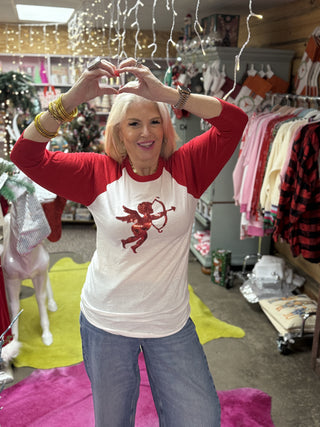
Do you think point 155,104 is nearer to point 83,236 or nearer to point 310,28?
point 310,28

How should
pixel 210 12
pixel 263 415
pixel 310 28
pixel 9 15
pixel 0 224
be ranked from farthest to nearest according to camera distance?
pixel 9 15, pixel 210 12, pixel 310 28, pixel 0 224, pixel 263 415

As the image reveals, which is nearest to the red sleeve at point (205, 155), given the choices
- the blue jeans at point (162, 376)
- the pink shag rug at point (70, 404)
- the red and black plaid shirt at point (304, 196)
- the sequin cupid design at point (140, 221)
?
the sequin cupid design at point (140, 221)

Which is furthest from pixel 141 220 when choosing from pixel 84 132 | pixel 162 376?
pixel 84 132

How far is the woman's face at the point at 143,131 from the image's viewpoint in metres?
1.34

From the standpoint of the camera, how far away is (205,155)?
140cm

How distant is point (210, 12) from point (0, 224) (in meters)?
2.76

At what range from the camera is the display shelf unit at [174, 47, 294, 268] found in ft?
11.5

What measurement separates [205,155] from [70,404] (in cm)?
164

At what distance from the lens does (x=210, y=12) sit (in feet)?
12.7

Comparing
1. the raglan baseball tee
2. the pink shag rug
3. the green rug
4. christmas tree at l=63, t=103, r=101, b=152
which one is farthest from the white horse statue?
christmas tree at l=63, t=103, r=101, b=152

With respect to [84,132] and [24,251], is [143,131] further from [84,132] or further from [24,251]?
[84,132]

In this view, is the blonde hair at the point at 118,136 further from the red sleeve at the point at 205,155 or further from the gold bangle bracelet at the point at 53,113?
the gold bangle bracelet at the point at 53,113

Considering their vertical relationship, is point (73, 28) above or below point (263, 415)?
above

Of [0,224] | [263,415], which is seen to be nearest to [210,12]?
[0,224]
